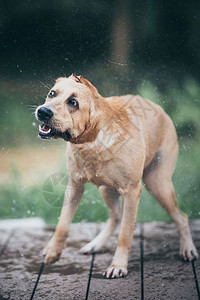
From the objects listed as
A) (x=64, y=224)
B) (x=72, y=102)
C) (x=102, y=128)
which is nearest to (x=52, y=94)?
(x=72, y=102)

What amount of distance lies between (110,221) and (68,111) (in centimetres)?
80

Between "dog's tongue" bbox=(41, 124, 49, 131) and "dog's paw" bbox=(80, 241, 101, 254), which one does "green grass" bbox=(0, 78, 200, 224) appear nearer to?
"dog's paw" bbox=(80, 241, 101, 254)

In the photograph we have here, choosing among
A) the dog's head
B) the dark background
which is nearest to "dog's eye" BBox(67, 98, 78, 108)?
the dog's head

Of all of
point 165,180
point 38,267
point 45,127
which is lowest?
point 38,267

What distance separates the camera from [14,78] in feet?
6.77

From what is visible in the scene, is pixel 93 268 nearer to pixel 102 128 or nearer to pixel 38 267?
pixel 38 267

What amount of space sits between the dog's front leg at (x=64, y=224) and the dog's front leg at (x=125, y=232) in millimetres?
195

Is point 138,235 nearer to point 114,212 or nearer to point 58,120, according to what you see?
point 114,212

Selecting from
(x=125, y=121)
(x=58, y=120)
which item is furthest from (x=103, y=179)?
(x=58, y=120)

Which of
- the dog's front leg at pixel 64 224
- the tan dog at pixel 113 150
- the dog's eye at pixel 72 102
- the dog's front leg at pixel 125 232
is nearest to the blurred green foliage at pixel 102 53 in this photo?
the tan dog at pixel 113 150

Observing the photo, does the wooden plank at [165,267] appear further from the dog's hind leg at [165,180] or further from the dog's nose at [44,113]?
the dog's nose at [44,113]

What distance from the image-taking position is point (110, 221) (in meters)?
2.33

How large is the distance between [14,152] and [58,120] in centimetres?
74

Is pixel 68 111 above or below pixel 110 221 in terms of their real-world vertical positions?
above
